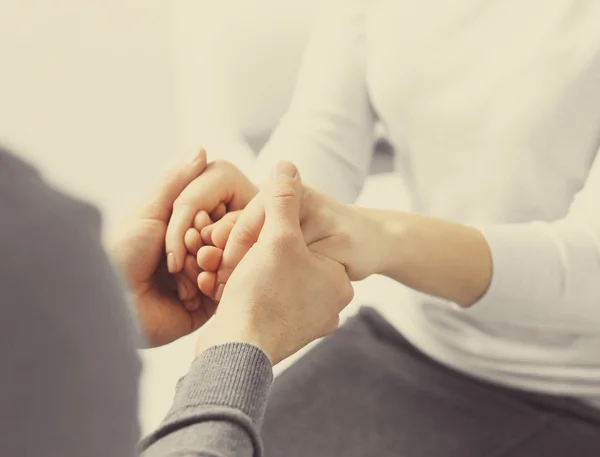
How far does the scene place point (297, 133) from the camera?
0.90m

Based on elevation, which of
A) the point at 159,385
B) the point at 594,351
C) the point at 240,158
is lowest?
the point at 159,385

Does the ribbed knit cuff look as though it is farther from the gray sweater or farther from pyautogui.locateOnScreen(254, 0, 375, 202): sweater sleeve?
pyautogui.locateOnScreen(254, 0, 375, 202): sweater sleeve

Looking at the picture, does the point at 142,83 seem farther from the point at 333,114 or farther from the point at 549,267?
the point at 549,267

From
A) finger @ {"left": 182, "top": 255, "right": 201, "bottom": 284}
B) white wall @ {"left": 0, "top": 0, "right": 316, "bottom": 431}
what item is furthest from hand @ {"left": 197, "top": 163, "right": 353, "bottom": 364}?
white wall @ {"left": 0, "top": 0, "right": 316, "bottom": 431}

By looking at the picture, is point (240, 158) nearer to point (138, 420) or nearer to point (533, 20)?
point (533, 20)

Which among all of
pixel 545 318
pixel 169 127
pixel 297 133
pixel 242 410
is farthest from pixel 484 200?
pixel 169 127

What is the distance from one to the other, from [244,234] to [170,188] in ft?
0.46

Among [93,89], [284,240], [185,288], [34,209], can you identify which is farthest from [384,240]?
[93,89]

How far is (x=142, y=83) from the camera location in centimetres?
157

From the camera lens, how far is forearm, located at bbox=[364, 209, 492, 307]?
66cm

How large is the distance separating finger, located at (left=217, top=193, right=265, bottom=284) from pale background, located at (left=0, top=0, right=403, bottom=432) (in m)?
0.44

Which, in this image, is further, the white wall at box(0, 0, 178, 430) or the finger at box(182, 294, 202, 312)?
the white wall at box(0, 0, 178, 430)

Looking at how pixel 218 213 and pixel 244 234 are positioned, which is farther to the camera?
pixel 218 213

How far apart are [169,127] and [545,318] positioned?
1.13 metres
